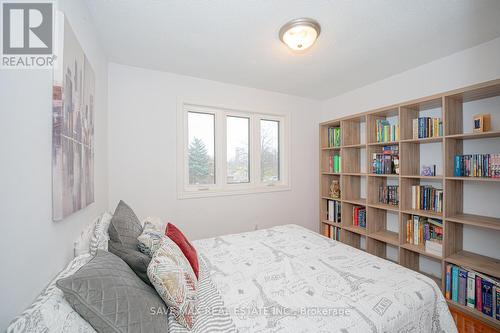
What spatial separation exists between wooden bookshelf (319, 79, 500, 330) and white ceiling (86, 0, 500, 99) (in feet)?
1.67

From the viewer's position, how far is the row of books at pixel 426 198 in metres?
2.12

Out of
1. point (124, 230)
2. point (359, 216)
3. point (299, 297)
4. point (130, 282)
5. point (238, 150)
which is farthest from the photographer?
point (238, 150)

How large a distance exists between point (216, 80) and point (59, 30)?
1939 millimetres

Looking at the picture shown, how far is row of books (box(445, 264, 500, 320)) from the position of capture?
1.68 meters

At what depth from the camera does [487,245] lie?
1.94 metres

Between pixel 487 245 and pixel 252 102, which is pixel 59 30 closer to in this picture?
pixel 252 102

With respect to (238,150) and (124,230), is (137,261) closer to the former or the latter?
(124,230)

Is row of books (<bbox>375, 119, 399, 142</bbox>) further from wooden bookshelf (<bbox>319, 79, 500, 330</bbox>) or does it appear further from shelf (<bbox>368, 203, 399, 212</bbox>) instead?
shelf (<bbox>368, 203, 399, 212</bbox>)

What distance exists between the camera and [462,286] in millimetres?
1869

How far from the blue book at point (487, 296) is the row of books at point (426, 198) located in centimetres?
65

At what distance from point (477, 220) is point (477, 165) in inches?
19.4

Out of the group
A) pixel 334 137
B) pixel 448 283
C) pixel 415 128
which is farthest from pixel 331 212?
pixel 415 128

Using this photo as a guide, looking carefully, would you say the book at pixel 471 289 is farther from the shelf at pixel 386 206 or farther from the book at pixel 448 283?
the shelf at pixel 386 206

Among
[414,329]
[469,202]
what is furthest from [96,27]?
[469,202]
